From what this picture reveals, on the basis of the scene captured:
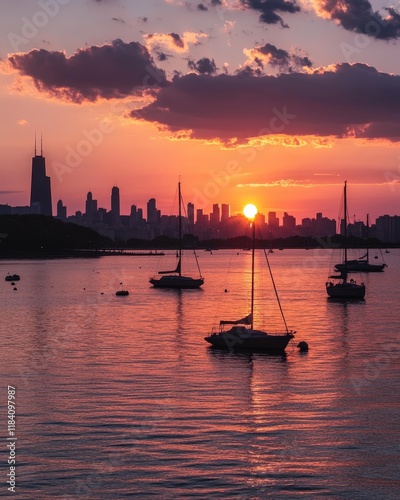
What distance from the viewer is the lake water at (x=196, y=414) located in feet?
110

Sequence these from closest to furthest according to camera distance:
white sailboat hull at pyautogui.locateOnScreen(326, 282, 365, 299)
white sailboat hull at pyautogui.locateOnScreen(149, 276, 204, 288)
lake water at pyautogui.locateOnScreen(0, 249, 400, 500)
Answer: lake water at pyautogui.locateOnScreen(0, 249, 400, 500) < white sailboat hull at pyautogui.locateOnScreen(326, 282, 365, 299) < white sailboat hull at pyautogui.locateOnScreen(149, 276, 204, 288)

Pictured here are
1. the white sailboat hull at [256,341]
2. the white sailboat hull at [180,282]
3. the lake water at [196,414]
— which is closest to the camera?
the lake water at [196,414]

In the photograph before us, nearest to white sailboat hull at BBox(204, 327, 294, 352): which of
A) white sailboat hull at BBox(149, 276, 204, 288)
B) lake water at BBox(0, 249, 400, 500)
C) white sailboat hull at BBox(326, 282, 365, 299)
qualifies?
lake water at BBox(0, 249, 400, 500)

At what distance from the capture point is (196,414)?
144 ft

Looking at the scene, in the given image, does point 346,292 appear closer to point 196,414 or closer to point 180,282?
point 180,282

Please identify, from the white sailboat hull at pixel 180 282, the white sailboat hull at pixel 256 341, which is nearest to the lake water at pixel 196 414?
the white sailboat hull at pixel 256 341

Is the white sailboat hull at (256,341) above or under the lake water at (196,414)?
above

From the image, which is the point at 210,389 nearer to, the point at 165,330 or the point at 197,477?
the point at 197,477

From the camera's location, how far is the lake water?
33.4 metres

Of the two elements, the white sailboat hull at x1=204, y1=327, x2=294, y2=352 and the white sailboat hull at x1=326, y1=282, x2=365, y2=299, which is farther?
the white sailboat hull at x1=326, y1=282, x2=365, y2=299

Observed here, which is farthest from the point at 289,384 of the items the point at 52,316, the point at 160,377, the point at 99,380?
A: the point at 52,316

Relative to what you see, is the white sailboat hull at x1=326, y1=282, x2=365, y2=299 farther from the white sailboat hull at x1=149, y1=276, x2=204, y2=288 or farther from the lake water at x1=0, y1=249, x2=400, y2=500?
the lake water at x1=0, y1=249, x2=400, y2=500

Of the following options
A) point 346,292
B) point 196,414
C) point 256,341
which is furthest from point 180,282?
point 196,414

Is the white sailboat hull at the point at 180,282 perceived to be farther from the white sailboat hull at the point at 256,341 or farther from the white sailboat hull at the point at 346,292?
the white sailboat hull at the point at 256,341
